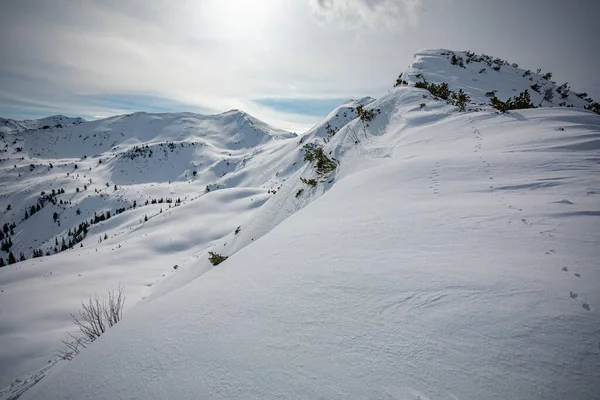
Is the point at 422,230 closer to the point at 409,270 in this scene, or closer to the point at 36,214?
the point at 409,270

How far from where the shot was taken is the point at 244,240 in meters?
12.1

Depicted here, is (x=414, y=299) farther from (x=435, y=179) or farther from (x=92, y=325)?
(x=92, y=325)

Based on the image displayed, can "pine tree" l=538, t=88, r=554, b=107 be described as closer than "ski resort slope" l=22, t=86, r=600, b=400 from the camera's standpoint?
No

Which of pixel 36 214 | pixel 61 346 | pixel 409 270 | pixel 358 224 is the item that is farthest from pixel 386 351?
pixel 36 214

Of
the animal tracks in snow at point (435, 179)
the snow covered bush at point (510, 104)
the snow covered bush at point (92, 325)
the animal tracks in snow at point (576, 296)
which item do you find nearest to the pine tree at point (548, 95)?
the snow covered bush at point (510, 104)

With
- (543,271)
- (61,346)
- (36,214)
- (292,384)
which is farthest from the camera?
(36,214)

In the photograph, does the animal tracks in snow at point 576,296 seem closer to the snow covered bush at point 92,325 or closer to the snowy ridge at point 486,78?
the snow covered bush at point 92,325

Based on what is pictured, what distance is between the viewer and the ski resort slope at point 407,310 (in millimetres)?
2266

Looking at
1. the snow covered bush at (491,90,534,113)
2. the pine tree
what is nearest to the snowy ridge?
the pine tree

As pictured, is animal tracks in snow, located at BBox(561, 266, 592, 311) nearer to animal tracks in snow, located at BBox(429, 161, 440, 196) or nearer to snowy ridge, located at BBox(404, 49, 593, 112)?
animal tracks in snow, located at BBox(429, 161, 440, 196)

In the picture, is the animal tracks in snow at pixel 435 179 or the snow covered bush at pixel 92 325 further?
the snow covered bush at pixel 92 325

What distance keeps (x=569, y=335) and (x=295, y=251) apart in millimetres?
3895

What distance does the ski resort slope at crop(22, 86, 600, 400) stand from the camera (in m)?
2.27

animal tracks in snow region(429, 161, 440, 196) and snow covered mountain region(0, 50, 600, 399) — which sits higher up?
animal tracks in snow region(429, 161, 440, 196)
